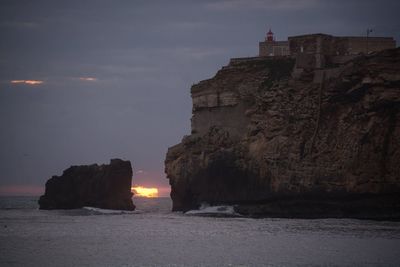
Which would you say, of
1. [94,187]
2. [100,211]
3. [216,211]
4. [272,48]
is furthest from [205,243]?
[94,187]

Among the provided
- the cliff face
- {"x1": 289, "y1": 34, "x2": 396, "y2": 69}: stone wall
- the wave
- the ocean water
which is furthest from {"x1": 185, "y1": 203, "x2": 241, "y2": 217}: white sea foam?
the wave

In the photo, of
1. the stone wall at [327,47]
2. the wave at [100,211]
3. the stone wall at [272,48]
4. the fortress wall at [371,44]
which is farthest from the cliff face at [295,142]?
the wave at [100,211]

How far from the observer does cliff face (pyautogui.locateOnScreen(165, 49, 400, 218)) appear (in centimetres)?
4528

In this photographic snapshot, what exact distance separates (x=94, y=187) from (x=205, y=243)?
36162 mm

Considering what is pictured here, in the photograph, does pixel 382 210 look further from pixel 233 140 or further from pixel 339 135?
pixel 233 140

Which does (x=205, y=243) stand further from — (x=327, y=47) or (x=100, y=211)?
(x=100, y=211)

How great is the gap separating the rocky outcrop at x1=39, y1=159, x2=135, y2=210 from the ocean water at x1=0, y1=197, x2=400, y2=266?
18.9 metres

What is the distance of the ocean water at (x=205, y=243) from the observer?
29828 millimetres

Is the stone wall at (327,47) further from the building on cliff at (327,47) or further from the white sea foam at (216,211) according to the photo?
the white sea foam at (216,211)

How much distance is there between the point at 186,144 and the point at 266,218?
944 centimetres

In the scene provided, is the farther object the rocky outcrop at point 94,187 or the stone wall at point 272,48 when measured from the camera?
the rocky outcrop at point 94,187

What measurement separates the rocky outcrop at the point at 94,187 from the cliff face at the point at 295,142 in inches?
488

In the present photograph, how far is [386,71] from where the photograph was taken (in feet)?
150

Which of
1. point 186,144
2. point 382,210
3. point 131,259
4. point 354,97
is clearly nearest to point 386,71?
point 354,97
